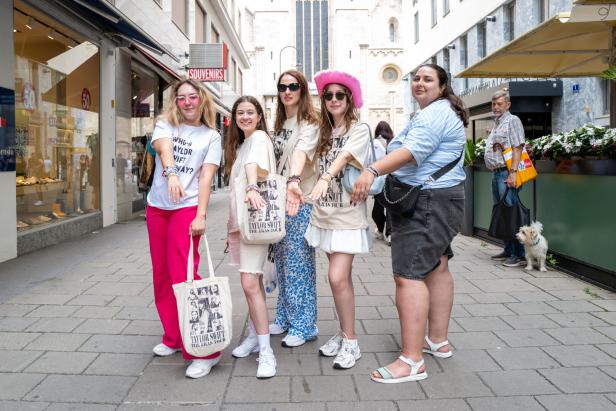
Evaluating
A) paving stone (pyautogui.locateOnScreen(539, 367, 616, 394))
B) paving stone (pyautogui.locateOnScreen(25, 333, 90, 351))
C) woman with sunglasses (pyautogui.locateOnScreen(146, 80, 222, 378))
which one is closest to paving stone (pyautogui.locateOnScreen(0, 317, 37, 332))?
paving stone (pyautogui.locateOnScreen(25, 333, 90, 351))

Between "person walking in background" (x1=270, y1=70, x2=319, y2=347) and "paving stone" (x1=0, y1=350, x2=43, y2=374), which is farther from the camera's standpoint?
"person walking in background" (x1=270, y1=70, x2=319, y2=347)

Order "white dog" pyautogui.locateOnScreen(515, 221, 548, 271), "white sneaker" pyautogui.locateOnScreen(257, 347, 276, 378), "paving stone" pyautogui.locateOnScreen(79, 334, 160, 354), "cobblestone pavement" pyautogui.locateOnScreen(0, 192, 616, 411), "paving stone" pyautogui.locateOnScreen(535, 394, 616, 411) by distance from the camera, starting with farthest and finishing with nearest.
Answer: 1. "white dog" pyautogui.locateOnScreen(515, 221, 548, 271)
2. "paving stone" pyautogui.locateOnScreen(79, 334, 160, 354)
3. "white sneaker" pyautogui.locateOnScreen(257, 347, 276, 378)
4. "cobblestone pavement" pyautogui.locateOnScreen(0, 192, 616, 411)
5. "paving stone" pyautogui.locateOnScreen(535, 394, 616, 411)

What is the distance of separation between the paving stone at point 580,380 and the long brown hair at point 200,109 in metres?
2.61

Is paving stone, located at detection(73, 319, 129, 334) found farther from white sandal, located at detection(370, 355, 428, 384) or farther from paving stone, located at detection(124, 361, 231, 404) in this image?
white sandal, located at detection(370, 355, 428, 384)

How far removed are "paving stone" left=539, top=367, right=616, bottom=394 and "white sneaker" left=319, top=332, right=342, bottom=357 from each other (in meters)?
1.26

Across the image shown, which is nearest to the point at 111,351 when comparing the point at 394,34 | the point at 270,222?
the point at 270,222

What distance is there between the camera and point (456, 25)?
2520cm

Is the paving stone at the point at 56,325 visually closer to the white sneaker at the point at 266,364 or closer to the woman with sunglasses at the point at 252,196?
the woman with sunglasses at the point at 252,196

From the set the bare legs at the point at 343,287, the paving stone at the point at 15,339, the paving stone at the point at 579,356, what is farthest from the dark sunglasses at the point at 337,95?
the paving stone at the point at 15,339

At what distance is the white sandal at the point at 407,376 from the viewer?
3.24 m

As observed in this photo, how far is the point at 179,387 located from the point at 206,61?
14005 millimetres

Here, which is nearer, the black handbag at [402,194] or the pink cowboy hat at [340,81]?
the black handbag at [402,194]

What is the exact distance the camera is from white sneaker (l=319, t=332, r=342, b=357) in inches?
145

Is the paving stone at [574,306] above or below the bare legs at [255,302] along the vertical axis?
below
